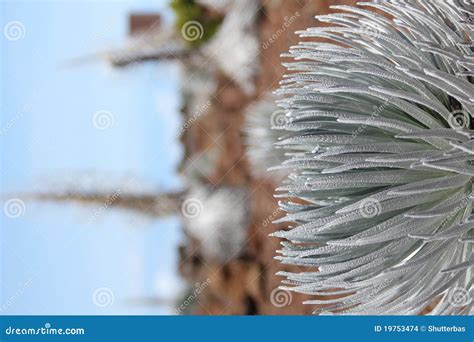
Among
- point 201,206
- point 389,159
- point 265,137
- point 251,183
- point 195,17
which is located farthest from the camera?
point 195,17

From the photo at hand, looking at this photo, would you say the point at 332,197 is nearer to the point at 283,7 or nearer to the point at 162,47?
the point at 283,7

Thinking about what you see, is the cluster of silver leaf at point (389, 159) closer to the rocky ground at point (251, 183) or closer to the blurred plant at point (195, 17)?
the rocky ground at point (251, 183)

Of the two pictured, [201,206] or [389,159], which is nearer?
[389,159]

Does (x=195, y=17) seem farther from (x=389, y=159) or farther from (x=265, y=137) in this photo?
(x=389, y=159)

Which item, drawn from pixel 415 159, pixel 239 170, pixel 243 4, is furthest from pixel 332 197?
pixel 243 4

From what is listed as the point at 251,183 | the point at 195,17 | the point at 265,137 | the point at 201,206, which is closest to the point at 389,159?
the point at 265,137

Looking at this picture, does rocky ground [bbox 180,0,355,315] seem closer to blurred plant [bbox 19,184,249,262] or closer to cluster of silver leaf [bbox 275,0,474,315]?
blurred plant [bbox 19,184,249,262]

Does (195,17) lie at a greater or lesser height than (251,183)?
greater
